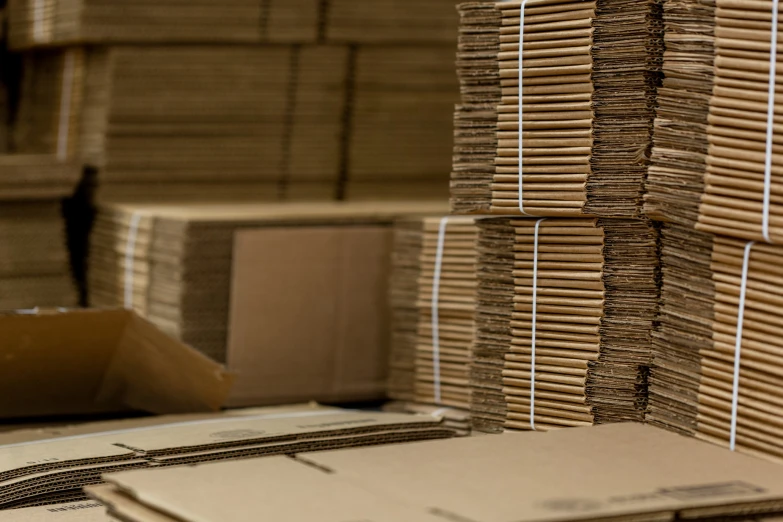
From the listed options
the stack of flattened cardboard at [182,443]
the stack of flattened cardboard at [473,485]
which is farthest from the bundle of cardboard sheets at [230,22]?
the stack of flattened cardboard at [473,485]

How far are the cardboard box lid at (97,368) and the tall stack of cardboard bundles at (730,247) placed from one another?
189cm

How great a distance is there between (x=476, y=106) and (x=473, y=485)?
1571mm

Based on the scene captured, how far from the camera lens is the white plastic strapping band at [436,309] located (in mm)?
5230

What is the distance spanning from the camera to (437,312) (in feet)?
17.2

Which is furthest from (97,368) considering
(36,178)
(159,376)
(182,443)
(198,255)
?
(36,178)

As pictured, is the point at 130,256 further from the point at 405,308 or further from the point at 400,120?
the point at 400,120

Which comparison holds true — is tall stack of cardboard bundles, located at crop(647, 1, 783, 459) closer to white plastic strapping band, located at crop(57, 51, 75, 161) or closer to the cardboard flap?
the cardboard flap

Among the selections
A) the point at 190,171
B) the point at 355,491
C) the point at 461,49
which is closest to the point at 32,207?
the point at 190,171

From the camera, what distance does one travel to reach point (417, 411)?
5.20 metres

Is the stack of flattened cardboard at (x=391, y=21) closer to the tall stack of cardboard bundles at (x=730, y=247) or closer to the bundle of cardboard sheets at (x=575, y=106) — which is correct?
the bundle of cardboard sheets at (x=575, y=106)

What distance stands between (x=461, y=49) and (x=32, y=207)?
10.8 feet

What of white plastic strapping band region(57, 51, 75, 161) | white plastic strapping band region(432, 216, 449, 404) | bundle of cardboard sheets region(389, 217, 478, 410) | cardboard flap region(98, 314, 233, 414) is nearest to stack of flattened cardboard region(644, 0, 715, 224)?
bundle of cardboard sheets region(389, 217, 478, 410)

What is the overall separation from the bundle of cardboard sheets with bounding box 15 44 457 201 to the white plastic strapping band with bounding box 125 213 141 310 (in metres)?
0.42

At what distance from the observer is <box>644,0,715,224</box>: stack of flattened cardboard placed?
3.41m
